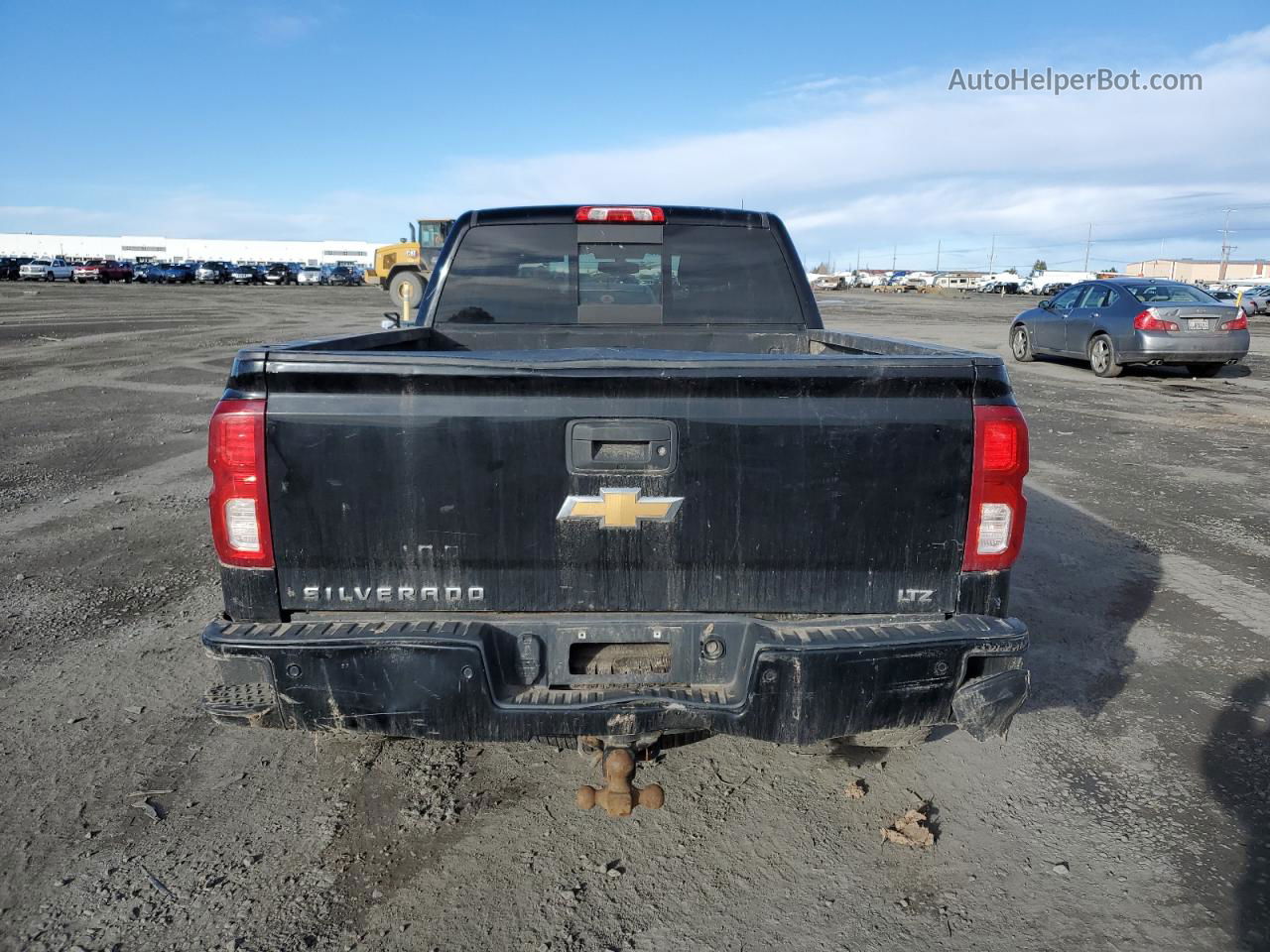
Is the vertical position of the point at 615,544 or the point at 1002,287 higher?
the point at 615,544

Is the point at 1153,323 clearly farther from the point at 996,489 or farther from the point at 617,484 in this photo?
the point at 617,484

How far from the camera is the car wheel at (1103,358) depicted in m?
14.9

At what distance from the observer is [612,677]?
2631 mm

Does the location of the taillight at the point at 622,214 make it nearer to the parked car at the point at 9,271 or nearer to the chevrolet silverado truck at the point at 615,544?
the chevrolet silverado truck at the point at 615,544

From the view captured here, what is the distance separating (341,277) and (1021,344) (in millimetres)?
66420

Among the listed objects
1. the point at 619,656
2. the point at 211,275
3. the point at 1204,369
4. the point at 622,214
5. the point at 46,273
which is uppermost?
the point at 622,214

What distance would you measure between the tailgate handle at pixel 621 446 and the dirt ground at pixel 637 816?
1.32 meters

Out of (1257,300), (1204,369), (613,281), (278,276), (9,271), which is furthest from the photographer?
(278,276)

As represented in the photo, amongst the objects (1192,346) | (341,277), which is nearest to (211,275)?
(341,277)

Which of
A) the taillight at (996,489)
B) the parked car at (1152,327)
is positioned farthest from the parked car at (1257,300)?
the taillight at (996,489)

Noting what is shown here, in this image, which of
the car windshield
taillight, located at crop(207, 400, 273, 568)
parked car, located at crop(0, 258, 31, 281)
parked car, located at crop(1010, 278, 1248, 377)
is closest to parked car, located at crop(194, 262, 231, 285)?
parked car, located at crop(0, 258, 31, 281)

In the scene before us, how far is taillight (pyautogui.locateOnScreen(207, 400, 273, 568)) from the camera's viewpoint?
2.49 m

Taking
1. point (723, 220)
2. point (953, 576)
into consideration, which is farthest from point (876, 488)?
point (723, 220)

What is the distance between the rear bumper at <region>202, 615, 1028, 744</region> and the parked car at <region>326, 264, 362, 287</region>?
7626cm
